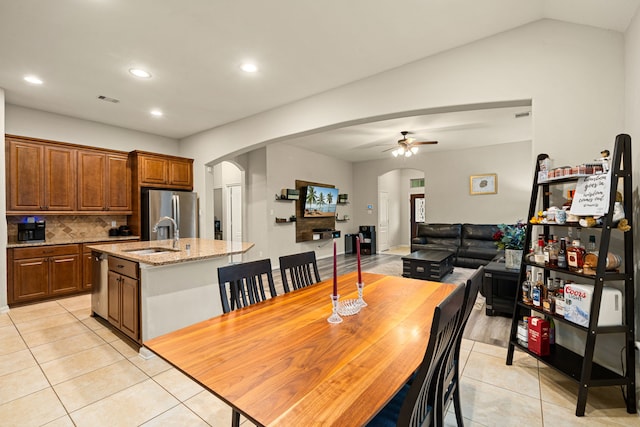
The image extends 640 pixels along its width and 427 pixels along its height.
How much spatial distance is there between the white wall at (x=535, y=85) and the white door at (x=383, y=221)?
18.4 feet

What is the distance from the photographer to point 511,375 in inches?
88.0

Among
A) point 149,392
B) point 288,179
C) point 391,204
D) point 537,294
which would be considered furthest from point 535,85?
point 391,204

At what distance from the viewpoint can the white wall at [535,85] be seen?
211 cm

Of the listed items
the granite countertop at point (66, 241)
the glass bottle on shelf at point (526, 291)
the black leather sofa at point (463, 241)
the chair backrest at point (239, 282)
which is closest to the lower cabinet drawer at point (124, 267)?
the chair backrest at point (239, 282)

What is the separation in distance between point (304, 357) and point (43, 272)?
15.5 feet

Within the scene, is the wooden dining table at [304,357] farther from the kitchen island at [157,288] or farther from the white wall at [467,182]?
the white wall at [467,182]

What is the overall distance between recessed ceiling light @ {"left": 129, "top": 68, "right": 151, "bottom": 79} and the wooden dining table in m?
2.95

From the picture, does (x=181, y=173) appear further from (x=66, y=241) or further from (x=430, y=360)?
(x=430, y=360)

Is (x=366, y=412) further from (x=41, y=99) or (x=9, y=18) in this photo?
(x=41, y=99)

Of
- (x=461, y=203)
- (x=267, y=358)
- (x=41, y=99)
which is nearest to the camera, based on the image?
(x=267, y=358)

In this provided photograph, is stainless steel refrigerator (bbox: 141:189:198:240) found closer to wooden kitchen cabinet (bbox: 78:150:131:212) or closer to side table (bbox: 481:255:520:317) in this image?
wooden kitchen cabinet (bbox: 78:150:131:212)

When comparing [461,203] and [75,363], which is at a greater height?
[461,203]

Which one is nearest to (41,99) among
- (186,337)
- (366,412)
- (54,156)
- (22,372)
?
(54,156)

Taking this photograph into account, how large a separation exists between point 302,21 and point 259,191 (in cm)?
434
